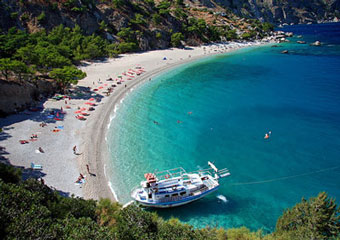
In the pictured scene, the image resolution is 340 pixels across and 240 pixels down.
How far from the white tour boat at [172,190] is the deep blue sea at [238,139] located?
1.46 metres

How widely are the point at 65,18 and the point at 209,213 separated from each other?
329 feet

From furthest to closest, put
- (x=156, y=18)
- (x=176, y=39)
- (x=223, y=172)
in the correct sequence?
(x=156, y=18)
(x=176, y=39)
(x=223, y=172)

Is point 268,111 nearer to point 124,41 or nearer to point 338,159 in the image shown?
point 338,159

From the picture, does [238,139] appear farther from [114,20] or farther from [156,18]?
[156,18]

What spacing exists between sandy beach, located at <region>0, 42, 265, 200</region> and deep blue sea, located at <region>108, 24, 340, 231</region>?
2.81 m

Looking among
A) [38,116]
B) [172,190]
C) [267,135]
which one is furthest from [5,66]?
[267,135]

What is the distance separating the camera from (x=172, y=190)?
30.8 m

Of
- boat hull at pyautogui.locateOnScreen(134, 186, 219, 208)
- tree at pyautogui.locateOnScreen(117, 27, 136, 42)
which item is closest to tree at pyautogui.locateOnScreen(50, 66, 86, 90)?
boat hull at pyautogui.locateOnScreen(134, 186, 219, 208)

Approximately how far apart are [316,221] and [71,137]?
38862mm

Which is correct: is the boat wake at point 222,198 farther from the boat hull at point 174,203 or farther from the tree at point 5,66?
the tree at point 5,66

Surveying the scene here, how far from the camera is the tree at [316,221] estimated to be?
69.6 ft

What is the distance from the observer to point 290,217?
23094 mm

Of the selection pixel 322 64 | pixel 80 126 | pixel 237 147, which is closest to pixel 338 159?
pixel 237 147

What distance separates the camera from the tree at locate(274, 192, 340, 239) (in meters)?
21.2
